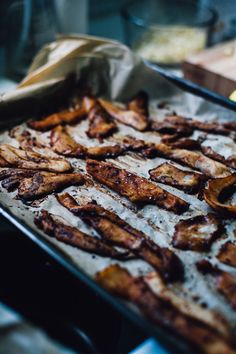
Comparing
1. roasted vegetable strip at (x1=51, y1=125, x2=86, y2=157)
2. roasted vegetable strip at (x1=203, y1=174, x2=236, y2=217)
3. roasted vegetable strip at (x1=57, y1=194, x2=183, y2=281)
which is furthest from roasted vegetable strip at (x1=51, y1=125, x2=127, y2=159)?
roasted vegetable strip at (x1=203, y1=174, x2=236, y2=217)

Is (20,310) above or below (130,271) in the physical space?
below

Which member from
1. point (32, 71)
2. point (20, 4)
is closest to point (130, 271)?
point (32, 71)

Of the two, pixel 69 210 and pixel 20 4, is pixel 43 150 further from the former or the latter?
pixel 20 4

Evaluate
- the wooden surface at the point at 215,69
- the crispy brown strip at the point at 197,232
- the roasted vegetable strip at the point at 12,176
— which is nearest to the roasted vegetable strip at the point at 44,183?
the roasted vegetable strip at the point at 12,176

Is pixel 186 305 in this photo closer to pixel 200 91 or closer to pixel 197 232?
pixel 197 232

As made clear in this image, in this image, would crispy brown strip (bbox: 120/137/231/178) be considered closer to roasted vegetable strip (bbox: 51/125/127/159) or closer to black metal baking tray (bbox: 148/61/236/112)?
roasted vegetable strip (bbox: 51/125/127/159)

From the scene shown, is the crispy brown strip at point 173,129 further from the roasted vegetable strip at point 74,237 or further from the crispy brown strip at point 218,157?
the roasted vegetable strip at point 74,237

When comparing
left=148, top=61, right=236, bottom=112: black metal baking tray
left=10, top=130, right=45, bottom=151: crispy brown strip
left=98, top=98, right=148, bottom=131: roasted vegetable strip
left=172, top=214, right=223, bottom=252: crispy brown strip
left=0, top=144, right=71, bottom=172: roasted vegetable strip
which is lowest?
left=10, top=130, right=45, bottom=151: crispy brown strip
